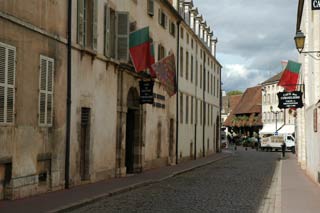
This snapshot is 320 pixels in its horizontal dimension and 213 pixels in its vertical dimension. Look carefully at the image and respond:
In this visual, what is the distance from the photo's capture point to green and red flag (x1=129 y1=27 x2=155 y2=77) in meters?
22.8

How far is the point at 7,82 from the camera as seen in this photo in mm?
13984

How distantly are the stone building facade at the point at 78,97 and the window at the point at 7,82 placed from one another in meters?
0.02

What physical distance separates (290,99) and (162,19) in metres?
8.77

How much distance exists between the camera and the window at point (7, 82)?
45.1ft

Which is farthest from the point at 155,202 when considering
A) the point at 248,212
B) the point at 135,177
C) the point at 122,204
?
the point at 135,177

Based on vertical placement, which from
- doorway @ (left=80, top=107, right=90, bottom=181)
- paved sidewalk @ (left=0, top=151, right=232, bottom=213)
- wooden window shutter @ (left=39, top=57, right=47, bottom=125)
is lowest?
paved sidewalk @ (left=0, top=151, right=232, bottom=213)

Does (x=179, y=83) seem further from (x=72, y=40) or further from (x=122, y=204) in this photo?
(x=122, y=204)

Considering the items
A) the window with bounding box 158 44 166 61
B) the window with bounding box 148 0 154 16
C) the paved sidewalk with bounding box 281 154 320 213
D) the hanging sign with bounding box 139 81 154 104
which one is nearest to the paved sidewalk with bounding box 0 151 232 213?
the hanging sign with bounding box 139 81 154 104

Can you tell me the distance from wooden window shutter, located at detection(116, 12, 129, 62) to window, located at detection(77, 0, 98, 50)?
249 centimetres

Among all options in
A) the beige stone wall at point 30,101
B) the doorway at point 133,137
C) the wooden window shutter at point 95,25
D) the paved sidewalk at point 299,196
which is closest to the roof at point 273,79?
the doorway at point 133,137

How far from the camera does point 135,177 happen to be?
2345 cm

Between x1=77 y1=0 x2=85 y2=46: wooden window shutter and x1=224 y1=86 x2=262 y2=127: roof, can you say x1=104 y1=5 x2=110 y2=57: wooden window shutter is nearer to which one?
x1=77 y1=0 x2=85 y2=46: wooden window shutter

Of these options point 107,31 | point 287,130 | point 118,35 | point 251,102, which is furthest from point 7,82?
point 251,102

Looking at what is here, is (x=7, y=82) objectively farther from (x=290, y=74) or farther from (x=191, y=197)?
(x=290, y=74)
